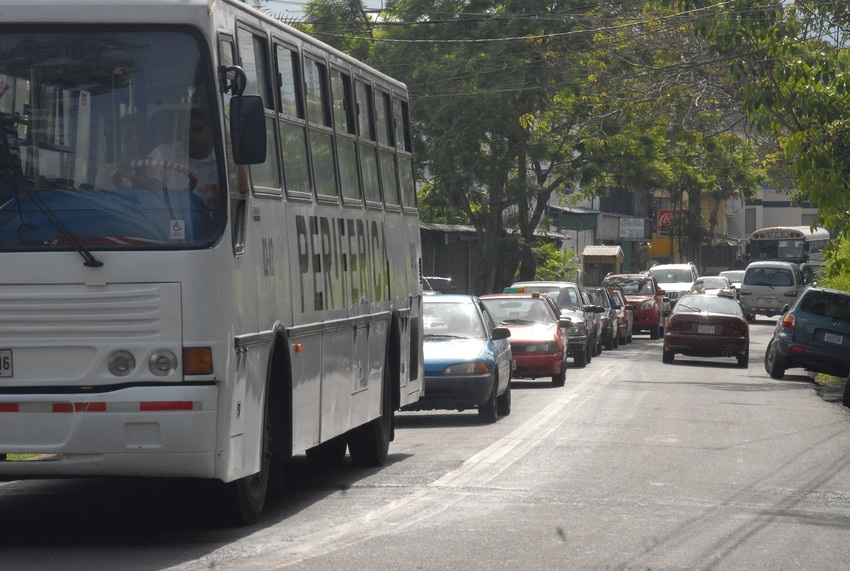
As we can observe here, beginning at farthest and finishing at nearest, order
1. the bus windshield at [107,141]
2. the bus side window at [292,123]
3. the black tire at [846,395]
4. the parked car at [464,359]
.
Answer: the black tire at [846,395], the parked car at [464,359], the bus side window at [292,123], the bus windshield at [107,141]

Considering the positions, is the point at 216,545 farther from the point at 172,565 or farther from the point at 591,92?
the point at 591,92

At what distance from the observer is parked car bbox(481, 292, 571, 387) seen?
23750 millimetres

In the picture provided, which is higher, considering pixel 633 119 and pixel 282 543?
pixel 633 119

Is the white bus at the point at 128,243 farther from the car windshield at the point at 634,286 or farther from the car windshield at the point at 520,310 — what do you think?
the car windshield at the point at 634,286

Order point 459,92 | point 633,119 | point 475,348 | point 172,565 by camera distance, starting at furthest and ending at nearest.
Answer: point 459,92, point 633,119, point 475,348, point 172,565

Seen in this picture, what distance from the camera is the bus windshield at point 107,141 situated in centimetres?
843

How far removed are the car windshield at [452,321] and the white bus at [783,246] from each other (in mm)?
51100

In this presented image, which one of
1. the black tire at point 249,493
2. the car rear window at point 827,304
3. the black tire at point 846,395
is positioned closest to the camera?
the black tire at point 249,493

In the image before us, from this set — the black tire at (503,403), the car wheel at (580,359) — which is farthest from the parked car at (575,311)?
the black tire at (503,403)

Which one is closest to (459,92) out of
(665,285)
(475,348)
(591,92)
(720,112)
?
(591,92)

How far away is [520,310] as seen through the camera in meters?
25.0

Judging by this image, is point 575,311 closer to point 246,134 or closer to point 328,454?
point 328,454

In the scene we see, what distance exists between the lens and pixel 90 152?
8.48m

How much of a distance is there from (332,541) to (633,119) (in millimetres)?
24085
